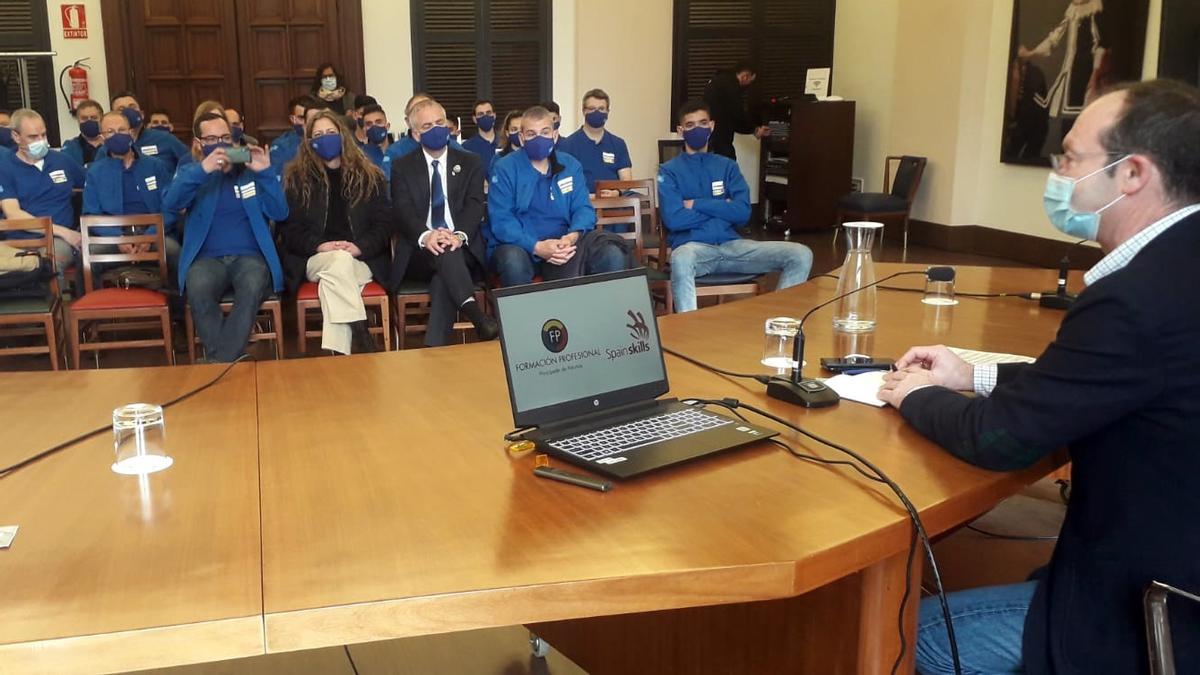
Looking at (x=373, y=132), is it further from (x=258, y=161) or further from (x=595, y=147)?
(x=258, y=161)

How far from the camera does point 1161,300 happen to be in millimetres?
1335

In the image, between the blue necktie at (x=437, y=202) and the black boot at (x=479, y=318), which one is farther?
the blue necktie at (x=437, y=202)

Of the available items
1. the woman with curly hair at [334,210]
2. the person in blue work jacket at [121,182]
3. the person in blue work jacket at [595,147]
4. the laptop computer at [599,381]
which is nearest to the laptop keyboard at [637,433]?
the laptop computer at [599,381]

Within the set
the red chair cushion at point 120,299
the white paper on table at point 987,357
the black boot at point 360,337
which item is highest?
the white paper on table at point 987,357

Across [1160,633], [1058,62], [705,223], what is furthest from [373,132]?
[1160,633]

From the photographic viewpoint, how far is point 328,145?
4719 millimetres

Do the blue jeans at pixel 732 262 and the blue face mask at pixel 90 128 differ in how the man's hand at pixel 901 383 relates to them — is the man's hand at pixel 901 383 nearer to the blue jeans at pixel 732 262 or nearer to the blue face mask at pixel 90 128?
the blue jeans at pixel 732 262

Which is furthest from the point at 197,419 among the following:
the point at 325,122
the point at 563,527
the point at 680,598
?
the point at 325,122

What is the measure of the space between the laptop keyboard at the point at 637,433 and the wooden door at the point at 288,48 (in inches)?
297

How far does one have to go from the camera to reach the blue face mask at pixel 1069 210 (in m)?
1.58

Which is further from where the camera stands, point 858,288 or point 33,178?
point 33,178

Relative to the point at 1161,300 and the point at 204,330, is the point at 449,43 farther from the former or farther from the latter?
the point at 1161,300

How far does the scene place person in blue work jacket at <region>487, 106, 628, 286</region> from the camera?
15.3 ft

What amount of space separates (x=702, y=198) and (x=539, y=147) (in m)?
0.86
